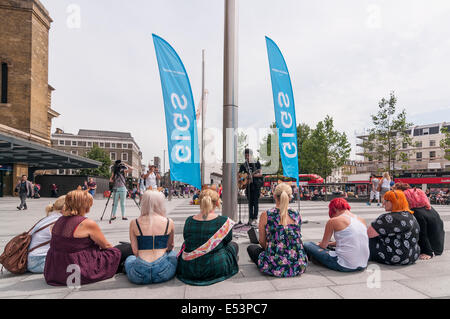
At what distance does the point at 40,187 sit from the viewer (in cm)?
2777

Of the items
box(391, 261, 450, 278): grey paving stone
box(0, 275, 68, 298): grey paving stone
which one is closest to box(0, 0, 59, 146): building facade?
box(0, 275, 68, 298): grey paving stone

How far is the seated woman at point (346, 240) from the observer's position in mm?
3533

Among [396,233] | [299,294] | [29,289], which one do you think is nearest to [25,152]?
[29,289]

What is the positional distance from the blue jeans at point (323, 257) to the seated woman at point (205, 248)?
53.9 inches

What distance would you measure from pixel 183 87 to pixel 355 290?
15.9 ft

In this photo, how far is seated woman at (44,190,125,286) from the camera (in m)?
3.22

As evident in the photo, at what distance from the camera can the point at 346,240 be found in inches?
140

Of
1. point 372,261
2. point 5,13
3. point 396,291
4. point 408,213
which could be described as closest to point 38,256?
point 396,291

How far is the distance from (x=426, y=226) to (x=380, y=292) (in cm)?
208

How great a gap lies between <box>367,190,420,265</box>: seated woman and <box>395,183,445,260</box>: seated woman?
44 centimetres

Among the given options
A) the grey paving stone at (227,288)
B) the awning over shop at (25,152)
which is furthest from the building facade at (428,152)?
the grey paving stone at (227,288)

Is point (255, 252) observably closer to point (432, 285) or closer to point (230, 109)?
point (432, 285)

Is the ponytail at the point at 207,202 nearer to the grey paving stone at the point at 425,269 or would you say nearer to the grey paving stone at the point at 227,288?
the grey paving stone at the point at 227,288
